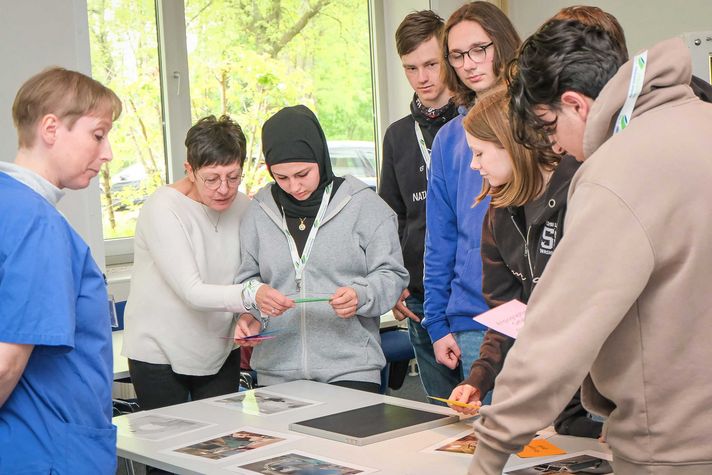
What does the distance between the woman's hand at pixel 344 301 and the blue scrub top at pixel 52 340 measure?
837 millimetres

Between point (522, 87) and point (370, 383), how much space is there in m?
1.48

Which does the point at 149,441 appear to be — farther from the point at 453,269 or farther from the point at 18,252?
the point at 453,269

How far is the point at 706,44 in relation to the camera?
11.9 feet

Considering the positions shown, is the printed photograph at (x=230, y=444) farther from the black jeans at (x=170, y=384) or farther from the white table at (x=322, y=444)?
the black jeans at (x=170, y=384)

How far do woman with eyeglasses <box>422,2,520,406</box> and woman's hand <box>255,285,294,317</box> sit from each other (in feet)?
1.54

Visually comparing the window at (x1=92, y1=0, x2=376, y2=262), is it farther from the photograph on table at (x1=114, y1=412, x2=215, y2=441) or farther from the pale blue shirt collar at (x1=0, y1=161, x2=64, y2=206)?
the pale blue shirt collar at (x1=0, y1=161, x2=64, y2=206)

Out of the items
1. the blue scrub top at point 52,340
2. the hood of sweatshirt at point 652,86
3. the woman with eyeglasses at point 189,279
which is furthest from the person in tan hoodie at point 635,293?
the woman with eyeglasses at point 189,279

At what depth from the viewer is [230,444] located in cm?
220

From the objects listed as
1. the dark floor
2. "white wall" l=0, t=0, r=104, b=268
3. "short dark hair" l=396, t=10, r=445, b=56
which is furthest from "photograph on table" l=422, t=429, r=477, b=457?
the dark floor

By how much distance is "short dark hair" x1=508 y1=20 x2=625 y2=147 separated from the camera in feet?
4.86

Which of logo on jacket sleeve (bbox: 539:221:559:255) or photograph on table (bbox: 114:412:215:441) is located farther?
photograph on table (bbox: 114:412:215:441)

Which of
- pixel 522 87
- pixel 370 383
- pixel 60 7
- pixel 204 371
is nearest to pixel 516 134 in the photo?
pixel 522 87

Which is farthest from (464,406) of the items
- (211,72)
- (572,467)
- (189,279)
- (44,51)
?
(211,72)

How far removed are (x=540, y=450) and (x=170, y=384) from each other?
141 cm
